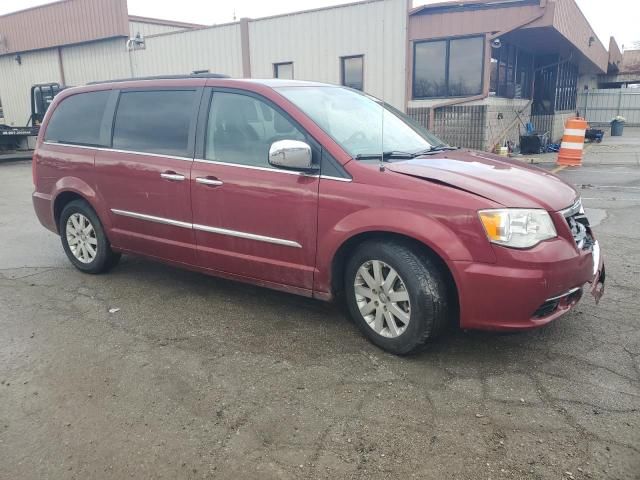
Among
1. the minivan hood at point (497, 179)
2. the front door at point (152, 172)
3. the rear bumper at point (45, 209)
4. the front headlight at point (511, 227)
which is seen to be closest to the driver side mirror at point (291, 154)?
the minivan hood at point (497, 179)

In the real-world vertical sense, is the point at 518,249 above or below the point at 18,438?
above

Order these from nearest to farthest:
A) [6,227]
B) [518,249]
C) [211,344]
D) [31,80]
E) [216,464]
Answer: [216,464] → [518,249] → [211,344] → [6,227] → [31,80]

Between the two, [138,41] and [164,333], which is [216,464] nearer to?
[164,333]

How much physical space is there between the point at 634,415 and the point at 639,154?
16.6m

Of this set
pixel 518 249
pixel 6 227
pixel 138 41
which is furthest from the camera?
pixel 138 41

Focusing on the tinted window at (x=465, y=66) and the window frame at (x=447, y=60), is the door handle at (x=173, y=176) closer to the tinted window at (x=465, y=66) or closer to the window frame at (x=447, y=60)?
the window frame at (x=447, y=60)

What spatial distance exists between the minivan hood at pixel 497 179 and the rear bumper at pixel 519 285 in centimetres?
29

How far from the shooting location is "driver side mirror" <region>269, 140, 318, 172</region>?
356 cm

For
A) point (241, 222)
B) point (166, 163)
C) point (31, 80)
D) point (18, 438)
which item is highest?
point (31, 80)

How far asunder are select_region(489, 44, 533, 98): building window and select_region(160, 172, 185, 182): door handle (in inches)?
524

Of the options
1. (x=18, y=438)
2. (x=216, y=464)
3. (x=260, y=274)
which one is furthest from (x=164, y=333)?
(x=216, y=464)

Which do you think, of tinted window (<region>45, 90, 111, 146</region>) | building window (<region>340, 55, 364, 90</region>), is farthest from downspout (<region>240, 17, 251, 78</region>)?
tinted window (<region>45, 90, 111, 146</region>)

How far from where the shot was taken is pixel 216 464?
8.33ft

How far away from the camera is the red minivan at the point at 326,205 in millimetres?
3186
